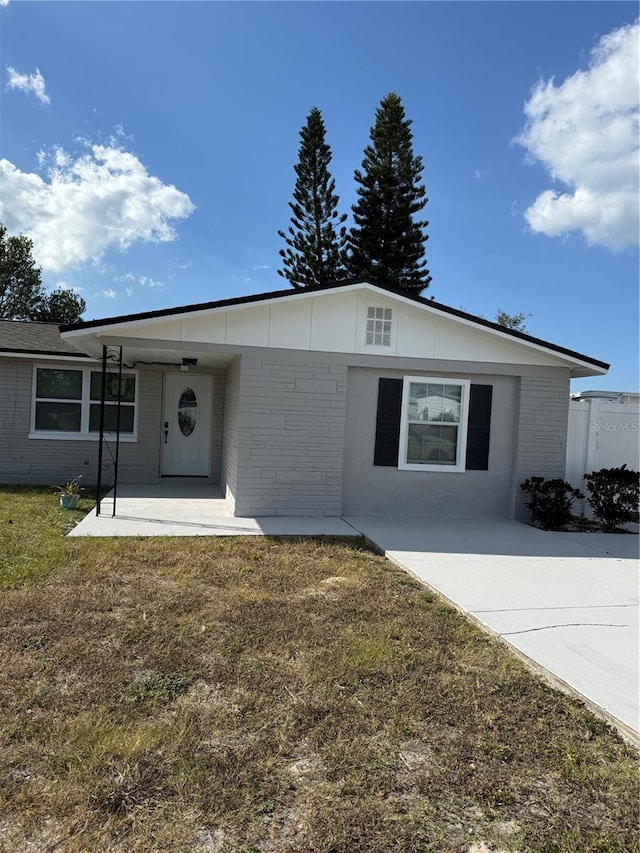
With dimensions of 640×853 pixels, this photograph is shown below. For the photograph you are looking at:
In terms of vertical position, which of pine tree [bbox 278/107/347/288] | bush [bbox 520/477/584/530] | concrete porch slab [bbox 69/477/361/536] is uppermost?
pine tree [bbox 278/107/347/288]

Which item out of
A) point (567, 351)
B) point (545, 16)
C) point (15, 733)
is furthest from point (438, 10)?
point (15, 733)

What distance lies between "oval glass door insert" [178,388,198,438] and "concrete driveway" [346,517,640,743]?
17.0 ft

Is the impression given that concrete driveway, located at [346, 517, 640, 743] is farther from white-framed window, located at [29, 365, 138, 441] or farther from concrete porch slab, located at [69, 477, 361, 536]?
white-framed window, located at [29, 365, 138, 441]

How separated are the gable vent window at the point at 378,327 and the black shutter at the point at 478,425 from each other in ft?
5.52

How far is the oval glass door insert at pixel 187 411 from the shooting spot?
471 inches

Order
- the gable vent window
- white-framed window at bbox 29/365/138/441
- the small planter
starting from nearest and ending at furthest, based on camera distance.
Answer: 1. the small planter
2. the gable vent window
3. white-framed window at bbox 29/365/138/441

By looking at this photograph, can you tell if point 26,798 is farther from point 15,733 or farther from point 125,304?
point 125,304

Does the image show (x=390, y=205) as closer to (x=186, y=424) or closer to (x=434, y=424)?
(x=186, y=424)

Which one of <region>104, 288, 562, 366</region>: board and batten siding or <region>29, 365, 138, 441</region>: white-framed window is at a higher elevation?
<region>104, 288, 562, 366</region>: board and batten siding

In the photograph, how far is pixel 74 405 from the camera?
37.4ft

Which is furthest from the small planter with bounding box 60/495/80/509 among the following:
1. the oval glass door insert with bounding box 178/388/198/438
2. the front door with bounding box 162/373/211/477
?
the oval glass door insert with bounding box 178/388/198/438

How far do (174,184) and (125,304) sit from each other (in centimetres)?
1021

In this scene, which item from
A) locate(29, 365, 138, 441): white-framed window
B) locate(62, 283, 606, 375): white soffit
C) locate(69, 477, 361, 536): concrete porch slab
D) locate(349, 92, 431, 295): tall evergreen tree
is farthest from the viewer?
locate(349, 92, 431, 295): tall evergreen tree

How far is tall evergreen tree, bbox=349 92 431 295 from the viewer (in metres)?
23.1
